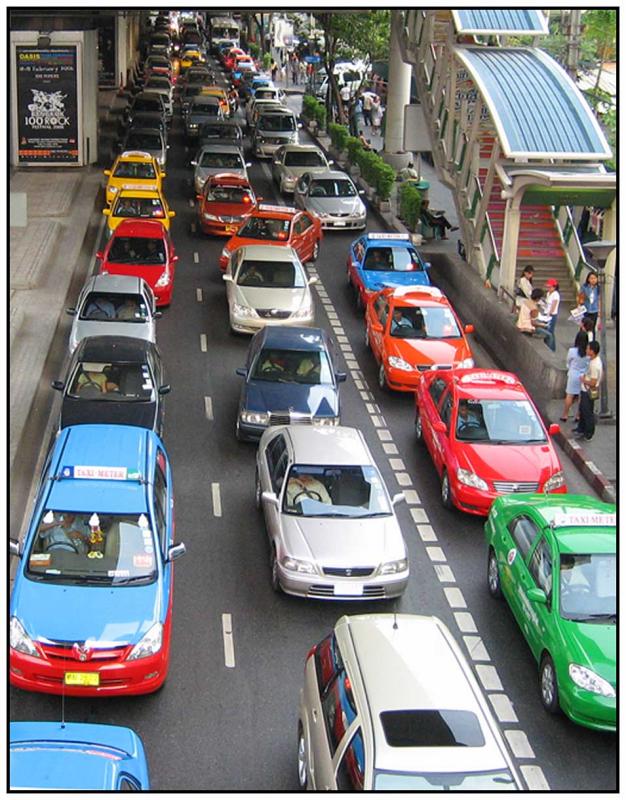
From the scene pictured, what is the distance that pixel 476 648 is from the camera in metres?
15.0

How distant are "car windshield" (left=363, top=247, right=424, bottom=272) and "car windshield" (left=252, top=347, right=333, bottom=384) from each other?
7.69 metres

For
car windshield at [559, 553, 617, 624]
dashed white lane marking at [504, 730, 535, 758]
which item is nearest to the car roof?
car windshield at [559, 553, 617, 624]

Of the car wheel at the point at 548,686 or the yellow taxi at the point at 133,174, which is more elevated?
the yellow taxi at the point at 133,174

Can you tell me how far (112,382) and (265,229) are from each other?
11905mm

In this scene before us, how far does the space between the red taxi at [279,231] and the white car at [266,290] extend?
9.92ft

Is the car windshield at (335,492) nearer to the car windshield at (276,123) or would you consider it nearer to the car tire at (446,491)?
the car tire at (446,491)

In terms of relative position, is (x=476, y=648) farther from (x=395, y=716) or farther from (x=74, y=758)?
(x=74, y=758)

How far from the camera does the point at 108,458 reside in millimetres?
15625

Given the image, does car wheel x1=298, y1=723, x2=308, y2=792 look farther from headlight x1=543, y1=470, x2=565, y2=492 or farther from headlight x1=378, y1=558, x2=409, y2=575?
headlight x1=543, y1=470, x2=565, y2=492

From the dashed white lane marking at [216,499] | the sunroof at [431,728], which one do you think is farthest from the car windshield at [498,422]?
the sunroof at [431,728]

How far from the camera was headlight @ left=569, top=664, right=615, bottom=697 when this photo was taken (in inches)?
505

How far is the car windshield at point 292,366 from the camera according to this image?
20828mm

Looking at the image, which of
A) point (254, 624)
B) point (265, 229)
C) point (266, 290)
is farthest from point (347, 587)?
point (265, 229)

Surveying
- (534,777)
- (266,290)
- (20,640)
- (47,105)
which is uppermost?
(47,105)
